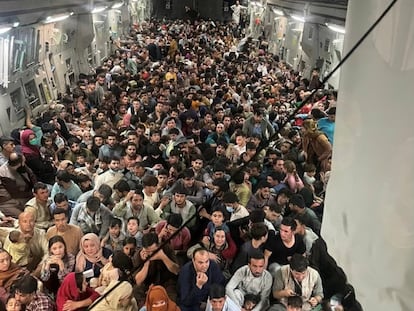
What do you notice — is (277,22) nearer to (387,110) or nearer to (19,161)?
(19,161)

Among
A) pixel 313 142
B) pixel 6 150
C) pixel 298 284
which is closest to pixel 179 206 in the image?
pixel 298 284

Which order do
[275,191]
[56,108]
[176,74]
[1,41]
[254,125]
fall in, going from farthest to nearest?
[176,74] → [56,108] → [1,41] → [254,125] → [275,191]

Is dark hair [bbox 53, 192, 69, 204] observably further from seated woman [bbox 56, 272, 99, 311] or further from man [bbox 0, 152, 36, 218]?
seated woman [bbox 56, 272, 99, 311]

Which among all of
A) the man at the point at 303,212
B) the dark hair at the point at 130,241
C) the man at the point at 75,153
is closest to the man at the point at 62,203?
the dark hair at the point at 130,241

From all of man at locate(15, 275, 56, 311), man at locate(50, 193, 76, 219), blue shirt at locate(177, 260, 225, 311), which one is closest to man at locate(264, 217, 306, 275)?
blue shirt at locate(177, 260, 225, 311)

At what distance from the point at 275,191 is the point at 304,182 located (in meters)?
0.38

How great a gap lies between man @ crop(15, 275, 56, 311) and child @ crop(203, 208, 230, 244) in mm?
1154

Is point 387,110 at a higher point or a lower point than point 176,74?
higher

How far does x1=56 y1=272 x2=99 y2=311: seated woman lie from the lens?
9.46 ft

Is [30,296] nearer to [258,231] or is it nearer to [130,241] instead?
[130,241]

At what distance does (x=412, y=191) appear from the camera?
1.31 m

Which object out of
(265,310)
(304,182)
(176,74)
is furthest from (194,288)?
(176,74)

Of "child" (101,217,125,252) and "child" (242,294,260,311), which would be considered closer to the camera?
"child" (242,294,260,311)

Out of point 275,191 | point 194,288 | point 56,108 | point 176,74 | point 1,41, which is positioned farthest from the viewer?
point 176,74
